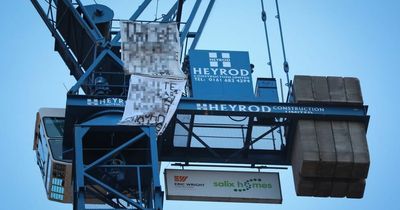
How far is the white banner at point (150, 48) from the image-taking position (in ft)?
103

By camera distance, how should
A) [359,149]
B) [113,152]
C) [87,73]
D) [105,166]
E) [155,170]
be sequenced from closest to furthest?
[155,170], [105,166], [113,152], [359,149], [87,73]

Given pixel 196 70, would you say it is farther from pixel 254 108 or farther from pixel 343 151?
pixel 343 151

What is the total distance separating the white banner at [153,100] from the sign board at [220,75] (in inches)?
43.3

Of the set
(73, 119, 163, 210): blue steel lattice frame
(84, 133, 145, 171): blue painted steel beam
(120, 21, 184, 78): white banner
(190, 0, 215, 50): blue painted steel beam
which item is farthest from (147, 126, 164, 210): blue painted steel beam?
(190, 0, 215, 50): blue painted steel beam

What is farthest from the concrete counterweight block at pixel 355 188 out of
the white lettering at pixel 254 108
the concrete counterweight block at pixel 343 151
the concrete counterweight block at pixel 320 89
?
the white lettering at pixel 254 108

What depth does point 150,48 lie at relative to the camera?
104ft

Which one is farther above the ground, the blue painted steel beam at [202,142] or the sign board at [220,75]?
the sign board at [220,75]

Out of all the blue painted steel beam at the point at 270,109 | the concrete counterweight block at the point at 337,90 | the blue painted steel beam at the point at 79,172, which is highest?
the concrete counterweight block at the point at 337,90

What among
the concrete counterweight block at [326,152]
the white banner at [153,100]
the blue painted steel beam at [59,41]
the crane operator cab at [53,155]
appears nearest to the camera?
Answer: the white banner at [153,100]

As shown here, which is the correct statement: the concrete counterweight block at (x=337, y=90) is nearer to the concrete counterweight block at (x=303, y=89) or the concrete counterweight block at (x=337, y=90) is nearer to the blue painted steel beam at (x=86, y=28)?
the concrete counterweight block at (x=303, y=89)

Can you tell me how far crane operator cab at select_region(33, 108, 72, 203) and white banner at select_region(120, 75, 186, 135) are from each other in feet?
13.7

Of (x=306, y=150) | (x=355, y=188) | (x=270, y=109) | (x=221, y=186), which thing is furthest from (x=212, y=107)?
(x=355, y=188)

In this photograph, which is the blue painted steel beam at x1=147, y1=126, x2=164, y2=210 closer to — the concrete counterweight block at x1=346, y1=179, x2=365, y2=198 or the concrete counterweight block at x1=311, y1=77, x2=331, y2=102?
the concrete counterweight block at x1=311, y1=77, x2=331, y2=102

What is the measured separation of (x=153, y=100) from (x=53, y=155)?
201 inches
